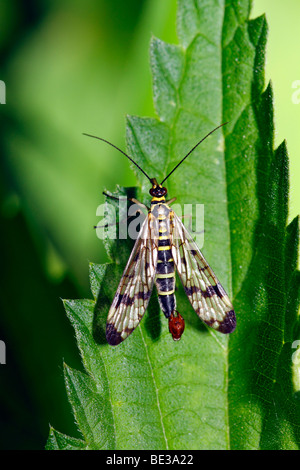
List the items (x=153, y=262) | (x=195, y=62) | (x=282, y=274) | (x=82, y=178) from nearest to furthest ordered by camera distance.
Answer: (x=282, y=274) → (x=195, y=62) → (x=153, y=262) → (x=82, y=178)

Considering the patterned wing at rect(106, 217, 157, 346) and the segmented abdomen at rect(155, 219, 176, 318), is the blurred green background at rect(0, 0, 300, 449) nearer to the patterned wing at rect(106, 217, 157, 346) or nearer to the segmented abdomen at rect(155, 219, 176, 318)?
the patterned wing at rect(106, 217, 157, 346)

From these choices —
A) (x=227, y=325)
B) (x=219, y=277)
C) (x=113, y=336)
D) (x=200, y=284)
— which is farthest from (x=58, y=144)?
(x=227, y=325)

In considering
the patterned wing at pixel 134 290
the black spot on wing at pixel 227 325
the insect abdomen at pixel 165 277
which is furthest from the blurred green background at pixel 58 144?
the black spot on wing at pixel 227 325

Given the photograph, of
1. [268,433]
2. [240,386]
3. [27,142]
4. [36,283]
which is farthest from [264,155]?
[27,142]

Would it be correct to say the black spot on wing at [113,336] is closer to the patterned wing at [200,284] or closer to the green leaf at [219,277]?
the green leaf at [219,277]

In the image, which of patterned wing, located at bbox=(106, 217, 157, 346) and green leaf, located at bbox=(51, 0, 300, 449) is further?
patterned wing, located at bbox=(106, 217, 157, 346)

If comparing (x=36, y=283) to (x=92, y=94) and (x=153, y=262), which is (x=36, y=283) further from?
(x=92, y=94)

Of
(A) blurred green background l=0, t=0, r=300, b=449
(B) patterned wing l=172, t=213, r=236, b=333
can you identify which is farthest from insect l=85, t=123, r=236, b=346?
(A) blurred green background l=0, t=0, r=300, b=449
